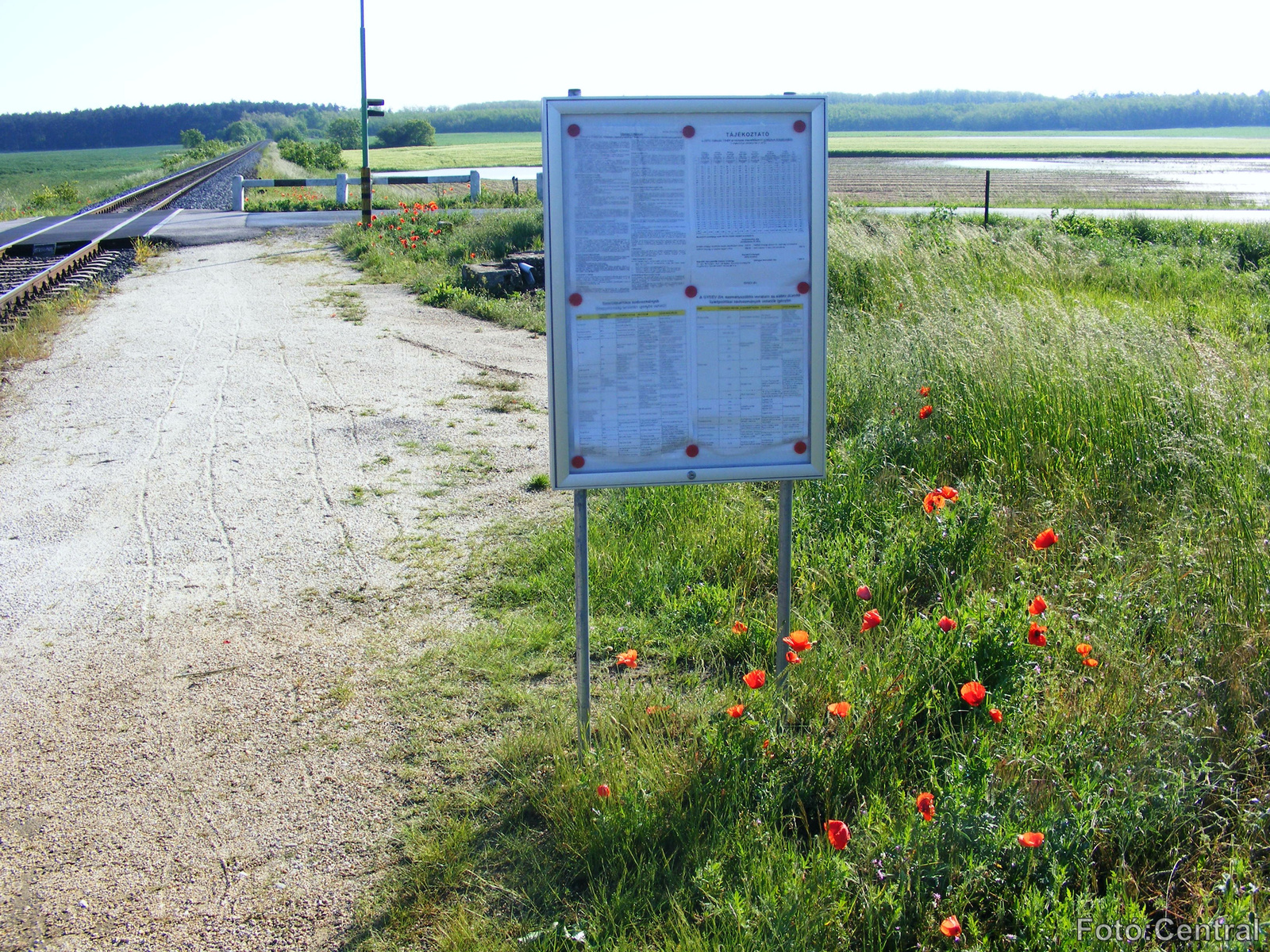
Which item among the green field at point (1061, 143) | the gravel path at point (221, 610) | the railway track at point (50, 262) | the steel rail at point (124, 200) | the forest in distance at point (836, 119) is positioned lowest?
the gravel path at point (221, 610)

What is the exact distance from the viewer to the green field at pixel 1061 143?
72250 mm

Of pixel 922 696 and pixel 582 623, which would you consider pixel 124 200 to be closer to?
pixel 582 623

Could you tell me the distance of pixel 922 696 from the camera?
Result: 9.93ft

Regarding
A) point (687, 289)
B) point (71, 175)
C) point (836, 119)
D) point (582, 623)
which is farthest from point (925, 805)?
point (836, 119)

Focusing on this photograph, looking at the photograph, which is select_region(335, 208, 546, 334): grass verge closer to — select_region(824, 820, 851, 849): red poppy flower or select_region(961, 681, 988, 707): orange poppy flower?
select_region(961, 681, 988, 707): orange poppy flower

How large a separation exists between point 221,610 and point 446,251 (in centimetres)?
1229

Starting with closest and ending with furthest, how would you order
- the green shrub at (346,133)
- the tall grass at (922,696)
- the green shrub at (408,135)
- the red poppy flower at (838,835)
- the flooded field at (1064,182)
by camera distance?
the red poppy flower at (838,835), the tall grass at (922,696), the flooded field at (1064,182), the green shrub at (346,133), the green shrub at (408,135)

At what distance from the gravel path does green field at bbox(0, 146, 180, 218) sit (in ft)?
87.2

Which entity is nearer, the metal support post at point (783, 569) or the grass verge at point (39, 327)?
the metal support post at point (783, 569)

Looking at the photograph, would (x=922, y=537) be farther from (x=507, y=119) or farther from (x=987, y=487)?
(x=507, y=119)

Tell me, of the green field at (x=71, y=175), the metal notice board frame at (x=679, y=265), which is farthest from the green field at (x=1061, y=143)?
the metal notice board frame at (x=679, y=265)

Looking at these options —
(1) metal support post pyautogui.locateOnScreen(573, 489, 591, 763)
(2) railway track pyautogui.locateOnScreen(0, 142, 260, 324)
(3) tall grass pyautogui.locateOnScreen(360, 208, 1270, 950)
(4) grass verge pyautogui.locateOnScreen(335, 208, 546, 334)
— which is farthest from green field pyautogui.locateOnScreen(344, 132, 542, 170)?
(1) metal support post pyautogui.locateOnScreen(573, 489, 591, 763)

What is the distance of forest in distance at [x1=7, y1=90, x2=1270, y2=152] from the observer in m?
129

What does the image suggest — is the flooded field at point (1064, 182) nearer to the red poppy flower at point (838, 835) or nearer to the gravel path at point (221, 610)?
the gravel path at point (221, 610)
